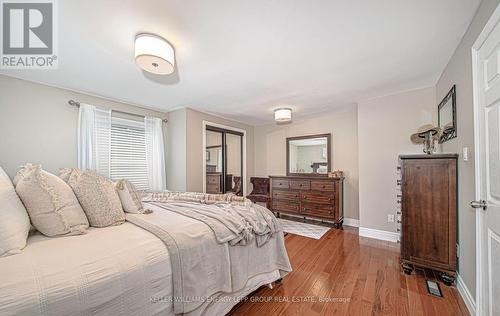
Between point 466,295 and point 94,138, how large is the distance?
14.5 feet

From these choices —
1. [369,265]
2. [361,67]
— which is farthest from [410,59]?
[369,265]

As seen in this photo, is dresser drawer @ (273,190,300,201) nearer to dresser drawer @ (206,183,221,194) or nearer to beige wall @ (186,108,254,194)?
dresser drawer @ (206,183,221,194)

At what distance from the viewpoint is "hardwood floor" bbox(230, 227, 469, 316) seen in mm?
1557

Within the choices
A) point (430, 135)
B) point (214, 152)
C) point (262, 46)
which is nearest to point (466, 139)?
point (430, 135)

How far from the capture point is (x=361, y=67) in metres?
2.17

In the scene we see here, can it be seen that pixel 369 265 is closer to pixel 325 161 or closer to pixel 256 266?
pixel 256 266

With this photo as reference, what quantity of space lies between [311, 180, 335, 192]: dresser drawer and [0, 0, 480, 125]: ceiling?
1.52m

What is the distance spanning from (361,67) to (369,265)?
223 centimetres

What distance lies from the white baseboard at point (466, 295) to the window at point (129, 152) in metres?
4.00

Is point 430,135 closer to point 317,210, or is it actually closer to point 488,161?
point 488,161

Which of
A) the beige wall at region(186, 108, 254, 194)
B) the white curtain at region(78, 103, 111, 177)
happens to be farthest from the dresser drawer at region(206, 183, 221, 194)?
the white curtain at region(78, 103, 111, 177)

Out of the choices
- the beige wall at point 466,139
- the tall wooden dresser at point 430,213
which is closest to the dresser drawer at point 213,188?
the tall wooden dresser at point 430,213

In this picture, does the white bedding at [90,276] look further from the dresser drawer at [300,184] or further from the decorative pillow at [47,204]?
the dresser drawer at [300,184]

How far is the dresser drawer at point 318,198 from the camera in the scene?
3.55 meters
